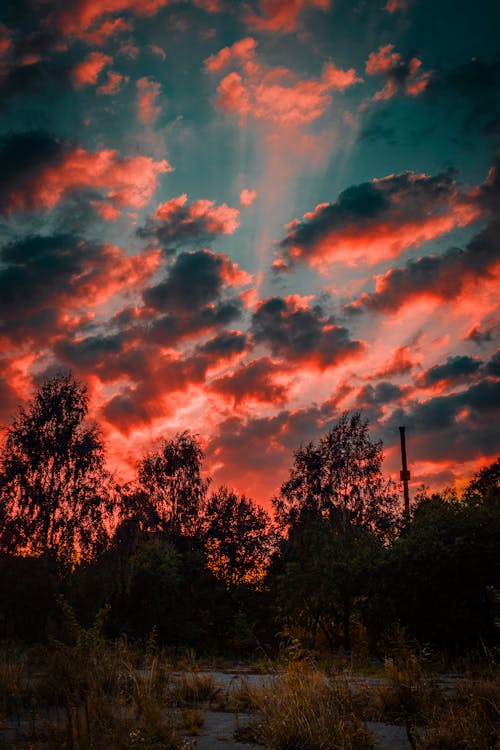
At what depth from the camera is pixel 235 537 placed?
3066cm

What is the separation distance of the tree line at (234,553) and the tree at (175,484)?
0.25 ft

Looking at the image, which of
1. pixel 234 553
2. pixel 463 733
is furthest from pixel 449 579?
pixel 234 553

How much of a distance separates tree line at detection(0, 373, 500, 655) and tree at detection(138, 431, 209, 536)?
0.25 ft

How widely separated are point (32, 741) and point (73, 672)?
2.17 metres

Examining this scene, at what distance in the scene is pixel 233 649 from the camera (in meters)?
24.4

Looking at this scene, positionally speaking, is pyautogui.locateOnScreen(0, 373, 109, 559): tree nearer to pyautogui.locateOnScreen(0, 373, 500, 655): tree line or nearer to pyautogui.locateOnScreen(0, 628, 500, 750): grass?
pyautogui.locateOnScreen(0, 373, 500, 655): tree line

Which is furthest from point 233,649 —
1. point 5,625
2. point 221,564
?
point 5,625

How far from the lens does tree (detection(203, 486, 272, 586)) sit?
2864 centimetres

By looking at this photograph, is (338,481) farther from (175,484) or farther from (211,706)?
(211,706)

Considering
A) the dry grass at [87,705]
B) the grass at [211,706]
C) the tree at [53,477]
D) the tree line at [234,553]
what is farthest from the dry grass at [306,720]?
the tree at [53,477]

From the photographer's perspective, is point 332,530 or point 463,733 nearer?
point 463,733

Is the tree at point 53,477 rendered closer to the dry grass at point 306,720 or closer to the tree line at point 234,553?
the tree line at point 234,553

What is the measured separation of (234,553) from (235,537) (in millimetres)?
985

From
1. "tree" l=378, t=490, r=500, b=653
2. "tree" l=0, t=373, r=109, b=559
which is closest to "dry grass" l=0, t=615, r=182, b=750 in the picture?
"tree" l=378, t=490, r=500, b=653
